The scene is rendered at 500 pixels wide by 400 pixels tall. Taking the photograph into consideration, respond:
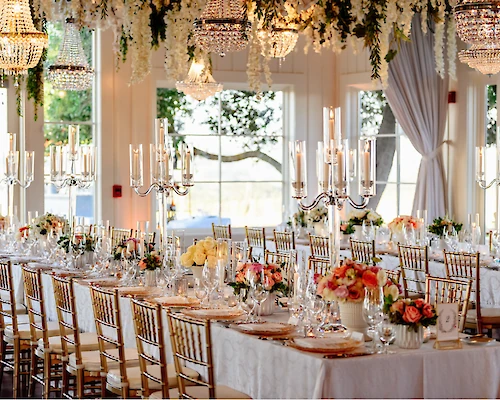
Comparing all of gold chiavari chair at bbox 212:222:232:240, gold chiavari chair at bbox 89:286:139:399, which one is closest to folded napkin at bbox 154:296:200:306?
gold chiavari chair at bbox 89:286:139:399

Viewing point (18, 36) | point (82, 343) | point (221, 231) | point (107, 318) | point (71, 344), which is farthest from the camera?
point (221, 231)

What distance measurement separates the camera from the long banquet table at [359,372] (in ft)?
12.6

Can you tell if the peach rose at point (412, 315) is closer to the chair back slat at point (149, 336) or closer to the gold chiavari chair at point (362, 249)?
the chair back slat at point (149, 336)

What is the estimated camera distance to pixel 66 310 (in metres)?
5.48

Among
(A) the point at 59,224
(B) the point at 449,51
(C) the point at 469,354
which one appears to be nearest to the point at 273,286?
(C) the point at 469,354

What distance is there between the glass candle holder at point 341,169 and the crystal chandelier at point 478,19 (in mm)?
2002

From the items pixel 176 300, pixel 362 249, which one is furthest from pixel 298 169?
pixel 362 249

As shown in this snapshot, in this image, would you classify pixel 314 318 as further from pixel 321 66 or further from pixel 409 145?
pixel 321 66

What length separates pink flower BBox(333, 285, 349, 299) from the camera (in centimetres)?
434

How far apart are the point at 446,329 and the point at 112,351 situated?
2045mm

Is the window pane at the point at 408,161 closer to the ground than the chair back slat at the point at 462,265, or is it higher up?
higher up

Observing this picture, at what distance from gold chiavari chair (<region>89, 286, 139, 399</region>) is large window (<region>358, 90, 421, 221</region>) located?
21.2 ft

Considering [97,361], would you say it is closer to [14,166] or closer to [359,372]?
[359,372]

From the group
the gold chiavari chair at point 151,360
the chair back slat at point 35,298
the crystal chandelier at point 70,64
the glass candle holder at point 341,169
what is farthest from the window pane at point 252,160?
the gold chiavari chair at point 151,360
